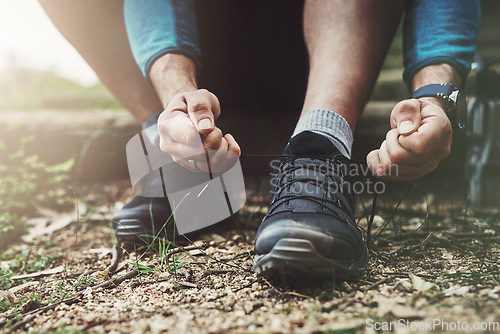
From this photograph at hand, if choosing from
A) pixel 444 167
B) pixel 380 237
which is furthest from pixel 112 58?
pixel 444 167

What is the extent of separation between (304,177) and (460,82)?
0.57 m

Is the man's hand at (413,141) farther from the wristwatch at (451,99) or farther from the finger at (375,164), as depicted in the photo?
the wristwatch at (451,99)

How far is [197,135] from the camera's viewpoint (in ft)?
2.81

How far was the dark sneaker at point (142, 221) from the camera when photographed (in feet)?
3.96

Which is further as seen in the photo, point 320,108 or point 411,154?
point 320,108

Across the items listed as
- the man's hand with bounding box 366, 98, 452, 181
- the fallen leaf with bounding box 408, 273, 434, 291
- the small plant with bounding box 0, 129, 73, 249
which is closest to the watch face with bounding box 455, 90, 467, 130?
the man's hand with bounding box 366, 98, 452, 181

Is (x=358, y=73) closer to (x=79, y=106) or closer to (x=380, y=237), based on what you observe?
(x=380, y=237)

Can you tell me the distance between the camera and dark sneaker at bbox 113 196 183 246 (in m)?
1.21

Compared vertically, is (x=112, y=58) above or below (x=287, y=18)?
below

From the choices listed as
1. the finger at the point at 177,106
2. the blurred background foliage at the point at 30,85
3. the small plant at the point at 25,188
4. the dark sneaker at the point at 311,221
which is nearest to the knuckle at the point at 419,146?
the dark sneaker at the point at 311,221

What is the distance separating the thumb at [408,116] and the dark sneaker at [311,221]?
167 millimetres

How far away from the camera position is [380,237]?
45.1 inches

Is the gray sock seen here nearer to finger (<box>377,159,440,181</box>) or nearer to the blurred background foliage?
finger (<box>377,159,440,181</box>)

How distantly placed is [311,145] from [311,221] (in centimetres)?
23
